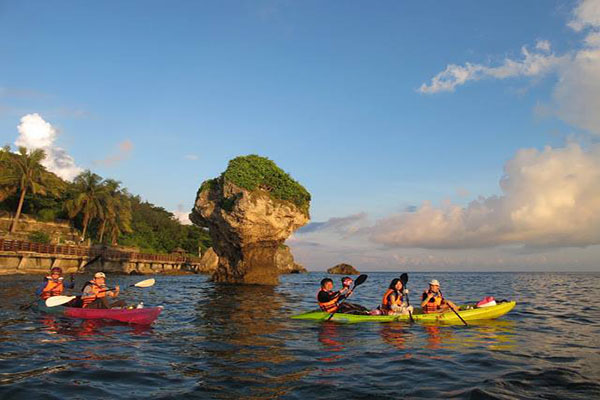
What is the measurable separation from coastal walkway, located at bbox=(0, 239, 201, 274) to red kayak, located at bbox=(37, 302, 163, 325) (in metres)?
26.0

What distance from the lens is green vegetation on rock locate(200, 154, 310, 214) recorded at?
33.6 m

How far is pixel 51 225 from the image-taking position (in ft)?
166

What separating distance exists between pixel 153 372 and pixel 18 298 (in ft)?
50.2

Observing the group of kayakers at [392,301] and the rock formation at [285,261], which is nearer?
the group of kayakers at [392,301]

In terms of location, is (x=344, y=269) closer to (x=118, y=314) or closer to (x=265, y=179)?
(x=265, y=179)

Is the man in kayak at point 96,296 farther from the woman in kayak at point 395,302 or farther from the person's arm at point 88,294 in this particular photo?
the woman in kayak at point 395,302

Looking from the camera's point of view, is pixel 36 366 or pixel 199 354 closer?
pixel 36 366

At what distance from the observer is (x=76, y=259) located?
4394 cm

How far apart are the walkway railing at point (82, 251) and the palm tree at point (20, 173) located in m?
6.30

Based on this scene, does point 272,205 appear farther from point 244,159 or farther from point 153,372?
point 153,372

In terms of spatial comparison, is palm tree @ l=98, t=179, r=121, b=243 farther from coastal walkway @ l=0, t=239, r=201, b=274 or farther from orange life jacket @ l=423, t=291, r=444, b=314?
orange life jacket @ l=423, t=291, r=444, b=314

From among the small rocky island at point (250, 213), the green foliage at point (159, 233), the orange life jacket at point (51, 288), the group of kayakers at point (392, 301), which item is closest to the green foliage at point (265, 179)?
the small rocky island at point (250, 213)

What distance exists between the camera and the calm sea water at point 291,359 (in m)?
6.66

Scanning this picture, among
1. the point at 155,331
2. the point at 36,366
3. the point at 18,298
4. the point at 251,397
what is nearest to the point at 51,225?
the point at 18,298
